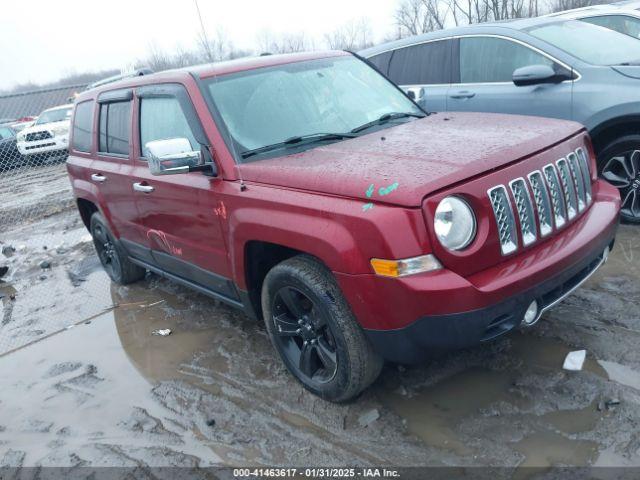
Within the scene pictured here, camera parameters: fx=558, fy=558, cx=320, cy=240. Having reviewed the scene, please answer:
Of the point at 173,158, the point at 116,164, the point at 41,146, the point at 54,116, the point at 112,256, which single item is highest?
the point at 173,158

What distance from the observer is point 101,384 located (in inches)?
151

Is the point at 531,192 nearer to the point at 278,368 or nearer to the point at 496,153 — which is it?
the point at 496,153

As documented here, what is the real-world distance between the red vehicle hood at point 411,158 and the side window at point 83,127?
2643mm

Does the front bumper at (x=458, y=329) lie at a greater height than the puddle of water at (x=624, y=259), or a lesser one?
greater

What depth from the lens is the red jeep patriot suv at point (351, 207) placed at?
246cm

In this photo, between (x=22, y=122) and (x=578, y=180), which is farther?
(x=22, y=122)

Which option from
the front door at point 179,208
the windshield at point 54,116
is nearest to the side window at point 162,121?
the front door at point 179,208

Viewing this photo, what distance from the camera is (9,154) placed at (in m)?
17.6

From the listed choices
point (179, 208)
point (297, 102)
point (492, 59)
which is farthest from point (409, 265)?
point (492, 59)

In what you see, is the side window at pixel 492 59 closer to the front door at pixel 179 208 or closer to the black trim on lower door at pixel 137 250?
the front door at pixel 179 208

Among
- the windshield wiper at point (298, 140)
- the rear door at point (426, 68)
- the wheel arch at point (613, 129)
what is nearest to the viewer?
the windshield wiper at point (298, 140)

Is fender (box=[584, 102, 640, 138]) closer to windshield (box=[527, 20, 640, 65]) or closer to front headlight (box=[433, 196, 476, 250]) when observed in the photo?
windshield (box=[527, 20, 640, 65])

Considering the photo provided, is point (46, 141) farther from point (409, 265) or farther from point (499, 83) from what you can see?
point (409, 265)

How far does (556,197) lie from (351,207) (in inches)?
44.7
